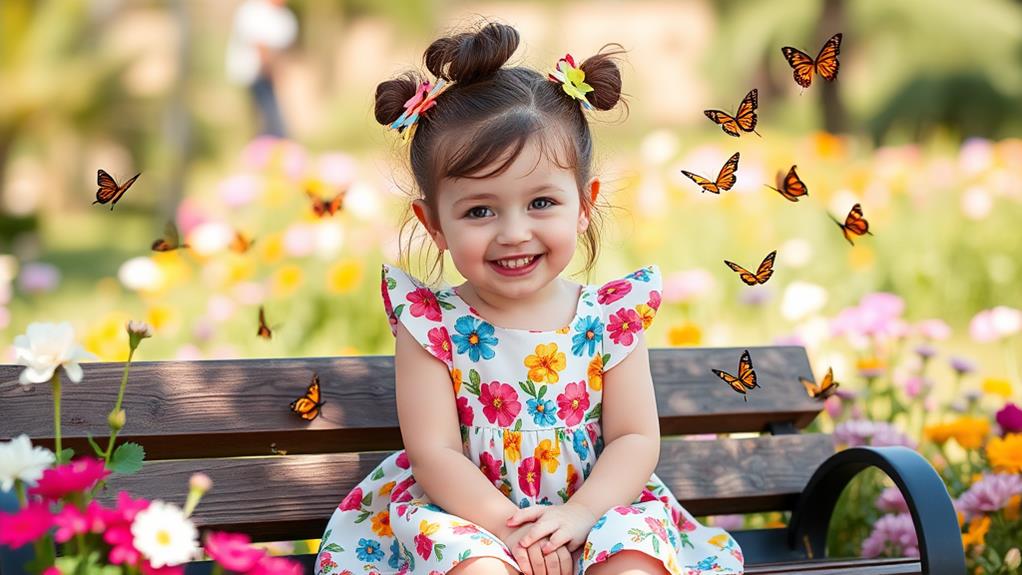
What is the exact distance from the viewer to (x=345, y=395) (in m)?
2.59

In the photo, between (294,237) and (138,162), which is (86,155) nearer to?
(138,162)

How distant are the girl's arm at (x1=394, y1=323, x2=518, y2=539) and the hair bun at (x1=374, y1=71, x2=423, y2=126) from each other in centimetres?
41

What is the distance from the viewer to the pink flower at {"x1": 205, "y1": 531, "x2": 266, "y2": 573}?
1.57 m

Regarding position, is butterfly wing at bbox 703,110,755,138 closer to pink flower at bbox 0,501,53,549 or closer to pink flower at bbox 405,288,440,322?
pink flower at bbox 405,288,440,322

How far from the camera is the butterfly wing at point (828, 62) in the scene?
209 centimetres

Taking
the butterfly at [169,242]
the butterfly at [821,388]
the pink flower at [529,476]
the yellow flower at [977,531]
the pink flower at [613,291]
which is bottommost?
the yellow flower at [977,531]

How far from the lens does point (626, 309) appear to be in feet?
8.06

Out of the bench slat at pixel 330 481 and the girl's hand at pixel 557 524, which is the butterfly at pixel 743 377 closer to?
the bench slat at pixel 330 481

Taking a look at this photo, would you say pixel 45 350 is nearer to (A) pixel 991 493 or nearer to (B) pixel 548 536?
(B) pixel 548 536

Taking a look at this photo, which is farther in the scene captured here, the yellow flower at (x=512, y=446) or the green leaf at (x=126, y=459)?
the yellow flower at (x=512, y=446)

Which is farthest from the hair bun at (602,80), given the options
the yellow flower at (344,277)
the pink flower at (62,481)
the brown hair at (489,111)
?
the yellow flower at (344,277)

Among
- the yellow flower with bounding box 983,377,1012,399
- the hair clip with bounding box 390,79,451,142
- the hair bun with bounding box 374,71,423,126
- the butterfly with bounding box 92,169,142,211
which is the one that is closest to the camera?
the butterfly with bounding box 92,169,142,211

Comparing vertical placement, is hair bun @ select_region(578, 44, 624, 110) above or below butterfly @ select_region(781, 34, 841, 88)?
above

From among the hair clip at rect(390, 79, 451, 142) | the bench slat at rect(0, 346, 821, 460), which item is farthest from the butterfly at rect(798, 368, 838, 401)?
the hair clip at rect(390, 79, 451, 142)
